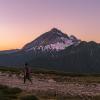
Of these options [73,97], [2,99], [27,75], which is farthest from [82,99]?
[27,75]

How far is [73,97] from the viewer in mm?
37812

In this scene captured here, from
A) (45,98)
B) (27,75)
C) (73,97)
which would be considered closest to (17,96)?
(45,98)

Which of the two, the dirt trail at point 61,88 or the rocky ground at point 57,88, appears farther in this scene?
the dirt trail at point 61,88

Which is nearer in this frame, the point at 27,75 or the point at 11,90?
the point at 11,90

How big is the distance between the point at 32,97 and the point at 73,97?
7.27 metres

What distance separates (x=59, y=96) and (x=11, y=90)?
440 centimetres

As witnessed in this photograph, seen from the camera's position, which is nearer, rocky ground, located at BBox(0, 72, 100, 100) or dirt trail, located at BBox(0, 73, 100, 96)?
rocky ground, located at BBox(0, 72, 100, 100)

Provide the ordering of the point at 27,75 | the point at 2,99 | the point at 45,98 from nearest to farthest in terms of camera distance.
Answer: the point at 2,99, the point at 45,98, the point at 27,75

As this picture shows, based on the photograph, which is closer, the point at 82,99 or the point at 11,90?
the point at 82,99

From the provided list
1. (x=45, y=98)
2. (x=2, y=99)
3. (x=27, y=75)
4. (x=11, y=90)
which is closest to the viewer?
(x=2, y=99)

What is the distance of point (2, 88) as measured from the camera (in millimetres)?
40438

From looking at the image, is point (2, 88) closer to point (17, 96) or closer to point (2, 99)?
point (17, 96)

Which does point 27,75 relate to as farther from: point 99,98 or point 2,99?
point 2,99

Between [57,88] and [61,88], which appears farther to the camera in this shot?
[61,88]
